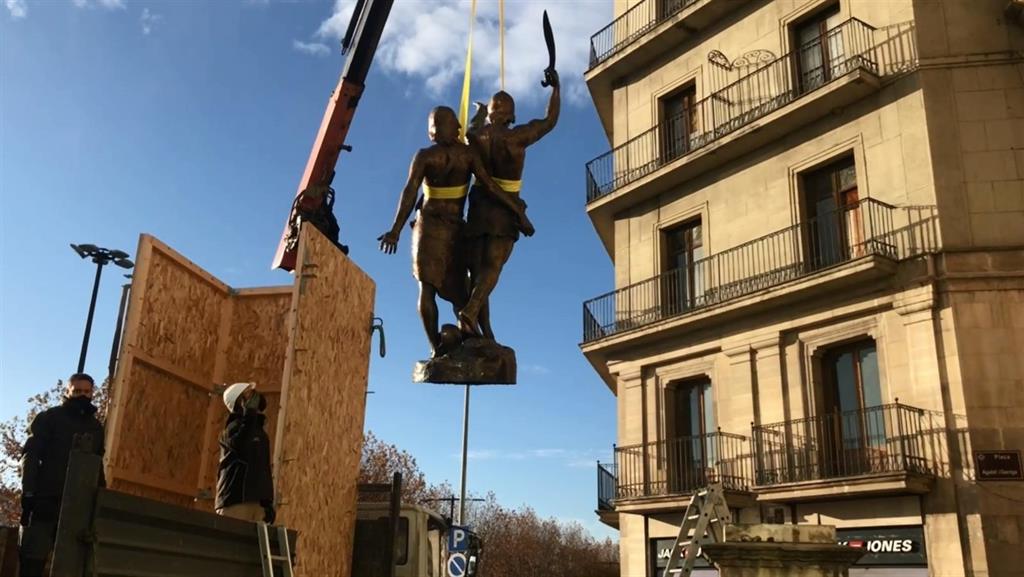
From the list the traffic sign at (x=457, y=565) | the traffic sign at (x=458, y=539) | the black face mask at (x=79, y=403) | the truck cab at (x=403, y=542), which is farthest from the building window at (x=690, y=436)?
the black face mask at (x=79, y=403)

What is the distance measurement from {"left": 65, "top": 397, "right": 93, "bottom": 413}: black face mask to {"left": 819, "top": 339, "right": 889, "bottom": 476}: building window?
43.5ft

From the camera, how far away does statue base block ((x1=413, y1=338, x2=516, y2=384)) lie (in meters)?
4.80

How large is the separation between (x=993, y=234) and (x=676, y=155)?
25.2ft

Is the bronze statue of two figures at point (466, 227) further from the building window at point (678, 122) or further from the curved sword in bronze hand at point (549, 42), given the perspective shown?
the building window at point (678, 122)

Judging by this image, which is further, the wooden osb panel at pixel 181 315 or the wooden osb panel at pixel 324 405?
the wooden osb panel at pixel 181 315

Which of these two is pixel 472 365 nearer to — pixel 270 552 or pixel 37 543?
pixel 270 552

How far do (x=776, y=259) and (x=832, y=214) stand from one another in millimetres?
1391

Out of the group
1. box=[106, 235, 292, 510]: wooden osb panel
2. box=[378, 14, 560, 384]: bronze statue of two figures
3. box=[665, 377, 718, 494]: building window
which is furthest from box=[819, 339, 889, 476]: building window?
box=[378, 14, 560, 384]: bronze statue of two figures

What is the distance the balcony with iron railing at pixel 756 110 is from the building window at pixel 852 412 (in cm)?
493

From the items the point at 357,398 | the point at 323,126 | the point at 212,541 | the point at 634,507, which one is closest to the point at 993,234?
the point at 634,507

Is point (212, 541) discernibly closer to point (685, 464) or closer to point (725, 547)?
point (725, 547)

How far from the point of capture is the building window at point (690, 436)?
18.4 metres

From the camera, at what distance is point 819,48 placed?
18.7m

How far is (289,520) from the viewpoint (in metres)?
6.16
